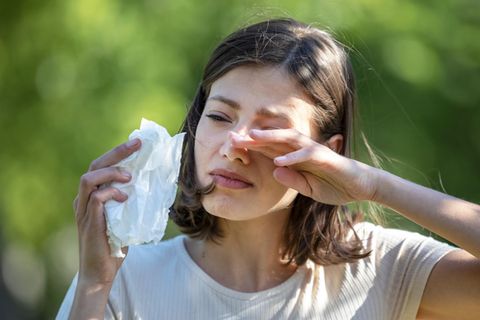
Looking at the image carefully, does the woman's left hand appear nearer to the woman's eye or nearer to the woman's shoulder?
the woman's eye

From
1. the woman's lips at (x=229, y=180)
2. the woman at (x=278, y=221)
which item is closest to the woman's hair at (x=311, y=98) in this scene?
the woman at (x=278, y=221)

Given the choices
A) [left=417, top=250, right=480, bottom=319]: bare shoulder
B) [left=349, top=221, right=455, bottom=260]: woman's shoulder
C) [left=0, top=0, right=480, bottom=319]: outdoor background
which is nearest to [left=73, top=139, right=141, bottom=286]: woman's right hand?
[left=349, top=221, right=455, bottom=260]: woman's shoulder

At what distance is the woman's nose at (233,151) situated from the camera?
2771 mm

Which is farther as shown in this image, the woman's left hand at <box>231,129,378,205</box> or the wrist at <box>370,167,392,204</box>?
the wrist at <box>370,167,392,204</box>

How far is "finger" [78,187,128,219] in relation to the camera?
2.65 meters

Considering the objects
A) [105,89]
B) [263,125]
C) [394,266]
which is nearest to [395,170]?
[105,89]

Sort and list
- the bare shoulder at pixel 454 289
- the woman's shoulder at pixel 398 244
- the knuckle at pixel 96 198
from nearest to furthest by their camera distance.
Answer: the knuckle at pixel 96 198
the bare shoulder at pixel 454 289
the woman's shoulder at pixel 398 244

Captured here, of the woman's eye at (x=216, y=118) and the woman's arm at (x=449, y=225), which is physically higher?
the woman's eye at (x=216, y=118)

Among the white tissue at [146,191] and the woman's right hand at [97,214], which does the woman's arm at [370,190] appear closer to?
the white tissue at [146,191]

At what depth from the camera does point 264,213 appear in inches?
115

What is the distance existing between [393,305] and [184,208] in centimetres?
74

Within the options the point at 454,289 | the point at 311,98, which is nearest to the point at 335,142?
the point at 311,98

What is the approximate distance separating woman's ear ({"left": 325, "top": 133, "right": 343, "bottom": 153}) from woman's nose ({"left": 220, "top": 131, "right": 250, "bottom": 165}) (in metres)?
0.40

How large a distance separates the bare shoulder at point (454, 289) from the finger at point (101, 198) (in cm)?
105
